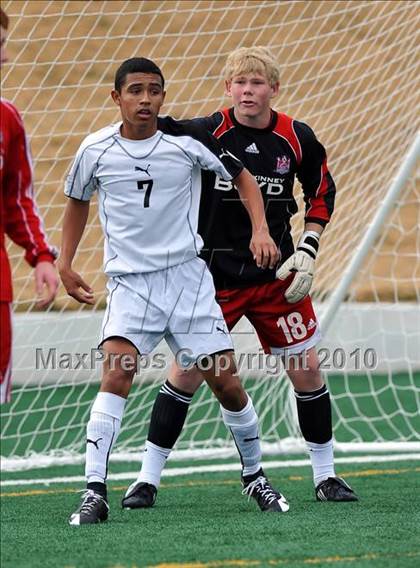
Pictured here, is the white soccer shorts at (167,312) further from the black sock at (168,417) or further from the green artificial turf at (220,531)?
the green artificial turf at (220,531)

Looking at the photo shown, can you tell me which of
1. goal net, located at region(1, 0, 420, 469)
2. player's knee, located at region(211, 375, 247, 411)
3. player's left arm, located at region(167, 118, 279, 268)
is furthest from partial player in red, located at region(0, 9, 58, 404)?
goal net, located at region(1, 0, 420, 469)

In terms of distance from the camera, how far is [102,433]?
433cm

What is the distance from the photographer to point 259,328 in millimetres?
4922

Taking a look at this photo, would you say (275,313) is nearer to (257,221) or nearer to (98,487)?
(257,221)

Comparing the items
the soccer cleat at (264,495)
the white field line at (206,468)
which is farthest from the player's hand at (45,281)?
the white field line at (206,468)

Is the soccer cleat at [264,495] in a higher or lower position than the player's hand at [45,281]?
lower

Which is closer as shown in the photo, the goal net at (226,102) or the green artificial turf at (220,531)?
the green artificial turf at (220,531)

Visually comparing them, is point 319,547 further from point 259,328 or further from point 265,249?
point 259,328

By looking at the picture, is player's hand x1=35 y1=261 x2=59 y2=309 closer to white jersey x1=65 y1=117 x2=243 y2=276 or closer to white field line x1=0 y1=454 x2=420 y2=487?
white jersey x1=65 y1=117 x2=243 y2=276

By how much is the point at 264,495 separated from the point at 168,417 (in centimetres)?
50

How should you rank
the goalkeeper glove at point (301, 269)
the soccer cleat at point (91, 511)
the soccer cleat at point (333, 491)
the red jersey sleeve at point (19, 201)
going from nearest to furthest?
1. the red jersey sleeve at point (19, 201)
2. the soccer cleat at point (91, 511)
3. the goalkeeper glove at point (301, 269)
4. the soccer cleat at point (333, 491)

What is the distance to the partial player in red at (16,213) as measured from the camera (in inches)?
144

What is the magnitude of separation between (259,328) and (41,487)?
1.45 metres

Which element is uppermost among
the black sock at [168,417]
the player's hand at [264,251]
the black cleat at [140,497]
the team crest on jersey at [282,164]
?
the team crest on jersey at [282,164]
